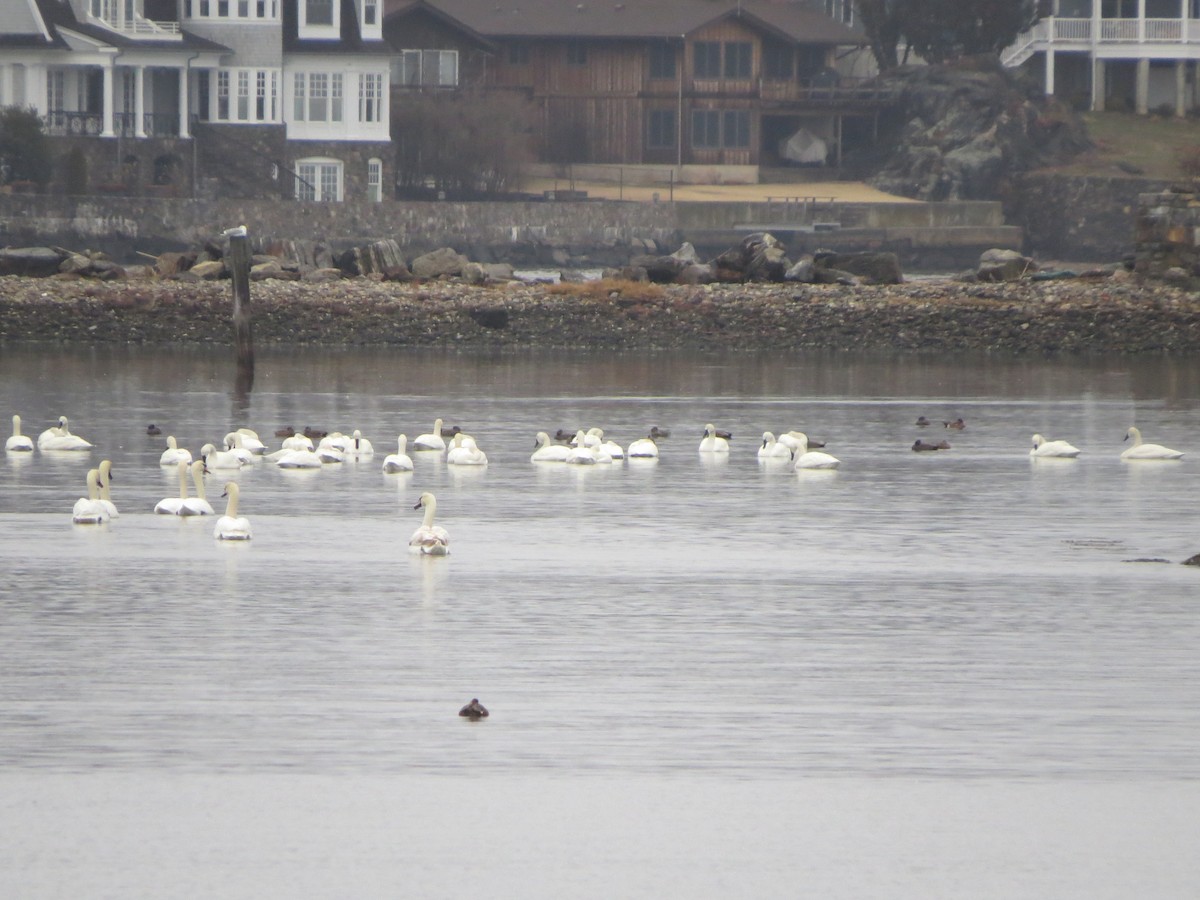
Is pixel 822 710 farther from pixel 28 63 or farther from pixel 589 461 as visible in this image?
pixel 28 63

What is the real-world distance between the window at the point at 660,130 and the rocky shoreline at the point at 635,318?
35.4m

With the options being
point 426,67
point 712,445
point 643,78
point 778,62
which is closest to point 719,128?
point 643,78

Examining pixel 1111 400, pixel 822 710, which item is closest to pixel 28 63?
pixel 1111 400

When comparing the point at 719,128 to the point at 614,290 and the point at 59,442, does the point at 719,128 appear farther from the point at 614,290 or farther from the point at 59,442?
the point at 59,442

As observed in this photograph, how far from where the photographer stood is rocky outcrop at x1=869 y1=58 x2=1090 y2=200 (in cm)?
8150

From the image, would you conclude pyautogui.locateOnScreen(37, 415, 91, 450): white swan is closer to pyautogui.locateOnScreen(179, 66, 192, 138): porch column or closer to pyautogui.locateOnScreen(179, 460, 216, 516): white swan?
pyautogui.locateOnScreen(179, 460, 216, 516): white swan

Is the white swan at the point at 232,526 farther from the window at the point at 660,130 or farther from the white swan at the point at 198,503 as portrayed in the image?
the window at the point at 660,130

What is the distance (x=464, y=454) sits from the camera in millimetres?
25828

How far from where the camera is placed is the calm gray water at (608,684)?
10.9 m

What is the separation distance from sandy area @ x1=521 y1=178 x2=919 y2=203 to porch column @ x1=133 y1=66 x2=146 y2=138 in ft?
45.8

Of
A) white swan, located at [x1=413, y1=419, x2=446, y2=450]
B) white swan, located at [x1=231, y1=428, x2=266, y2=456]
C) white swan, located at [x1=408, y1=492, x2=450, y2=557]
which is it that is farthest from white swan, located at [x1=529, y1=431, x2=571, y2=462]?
white swan, located at [x1=408, y1=492, x2=450, y2=557]

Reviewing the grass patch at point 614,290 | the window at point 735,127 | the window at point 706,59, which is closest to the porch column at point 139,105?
the window at point 706,59

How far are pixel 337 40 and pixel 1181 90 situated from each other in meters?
31.9

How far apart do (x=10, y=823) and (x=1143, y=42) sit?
3145 inches
